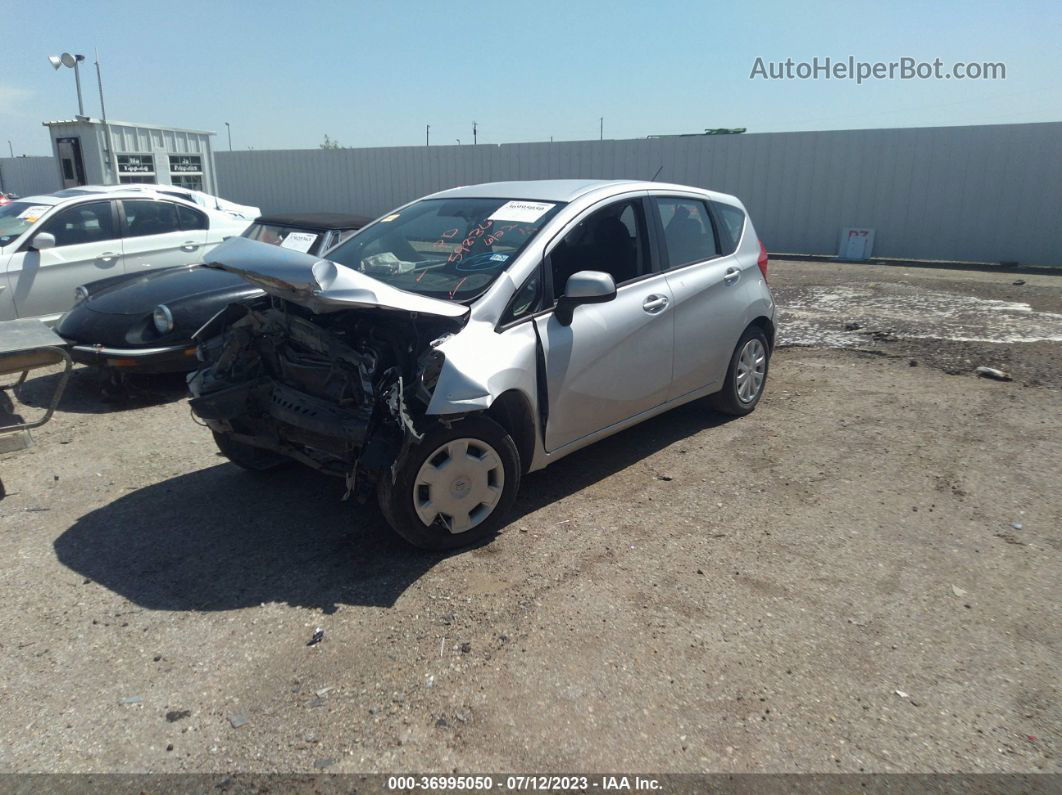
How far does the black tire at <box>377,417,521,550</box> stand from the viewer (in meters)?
3.62

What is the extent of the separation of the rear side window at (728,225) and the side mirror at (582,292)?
1.93 m

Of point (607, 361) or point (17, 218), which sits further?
point (17, 218)

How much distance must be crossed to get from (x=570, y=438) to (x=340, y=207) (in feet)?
69.6

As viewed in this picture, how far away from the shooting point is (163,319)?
6.25m

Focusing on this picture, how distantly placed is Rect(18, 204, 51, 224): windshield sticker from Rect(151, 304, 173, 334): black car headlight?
8.80 ft

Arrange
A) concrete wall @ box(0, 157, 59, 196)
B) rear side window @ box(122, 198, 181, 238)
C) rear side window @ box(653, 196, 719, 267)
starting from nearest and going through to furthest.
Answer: rear side window @ box(653, 196, 719, 267)
rear side window @ box(122, 198, 181, 238)
concrete wall @ box(0, 157, 59, 196)

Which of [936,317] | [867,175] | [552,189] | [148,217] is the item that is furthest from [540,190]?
[867,175]

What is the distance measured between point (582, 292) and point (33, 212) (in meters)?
6.74

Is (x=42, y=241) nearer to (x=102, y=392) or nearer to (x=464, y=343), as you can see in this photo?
(x=102, y=392)

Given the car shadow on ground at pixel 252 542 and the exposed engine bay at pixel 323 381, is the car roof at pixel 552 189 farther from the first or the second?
the car shadow on ground at pixel 252 542

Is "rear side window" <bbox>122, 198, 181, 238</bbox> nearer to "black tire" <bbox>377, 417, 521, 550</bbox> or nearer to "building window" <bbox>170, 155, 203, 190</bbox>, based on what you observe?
"black tire" <bbox>377, 417, 521, 550</bbox>

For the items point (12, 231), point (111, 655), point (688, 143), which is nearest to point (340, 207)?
point (688, 143)

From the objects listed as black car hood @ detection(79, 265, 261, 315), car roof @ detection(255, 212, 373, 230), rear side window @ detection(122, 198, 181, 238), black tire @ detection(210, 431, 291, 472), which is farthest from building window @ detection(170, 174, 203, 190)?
black tire @ detection(210, 431, 291, 472)

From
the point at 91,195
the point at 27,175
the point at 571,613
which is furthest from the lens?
the point at 27,175
